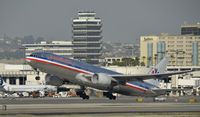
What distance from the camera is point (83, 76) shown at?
117938 mm

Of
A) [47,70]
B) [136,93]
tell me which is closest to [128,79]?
[136,93]

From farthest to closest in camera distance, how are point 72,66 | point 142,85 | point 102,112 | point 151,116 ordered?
point 142,85 → point 72,66 → point 102,112 → point 151,116

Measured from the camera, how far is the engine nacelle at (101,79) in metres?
119

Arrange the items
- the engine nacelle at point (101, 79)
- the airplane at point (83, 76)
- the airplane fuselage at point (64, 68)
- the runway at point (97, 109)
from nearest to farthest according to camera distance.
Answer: the runway at point (97, 109) → the airplane fuselage at point (64, 68) → the airplane at point (83, 76) → the engine nacelle at point (101, 79)

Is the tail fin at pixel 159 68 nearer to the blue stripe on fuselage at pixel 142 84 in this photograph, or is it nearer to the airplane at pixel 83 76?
the blue stripe on fuselage at pixel 142 84

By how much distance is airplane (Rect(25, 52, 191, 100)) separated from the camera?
4648 inches

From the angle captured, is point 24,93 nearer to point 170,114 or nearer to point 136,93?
point 136,93

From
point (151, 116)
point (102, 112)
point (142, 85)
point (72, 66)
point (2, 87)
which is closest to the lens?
point (151, 116)

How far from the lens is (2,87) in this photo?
195 m

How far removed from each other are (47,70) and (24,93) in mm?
78623

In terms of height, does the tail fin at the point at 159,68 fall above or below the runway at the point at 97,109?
above

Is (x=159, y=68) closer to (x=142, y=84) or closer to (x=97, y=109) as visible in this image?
(x=142, y=84)

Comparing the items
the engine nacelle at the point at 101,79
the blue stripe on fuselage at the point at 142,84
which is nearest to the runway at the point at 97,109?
the engine nacelle at the point at 101,79

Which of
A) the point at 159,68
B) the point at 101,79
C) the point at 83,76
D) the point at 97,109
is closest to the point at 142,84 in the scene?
the point at 159,68
